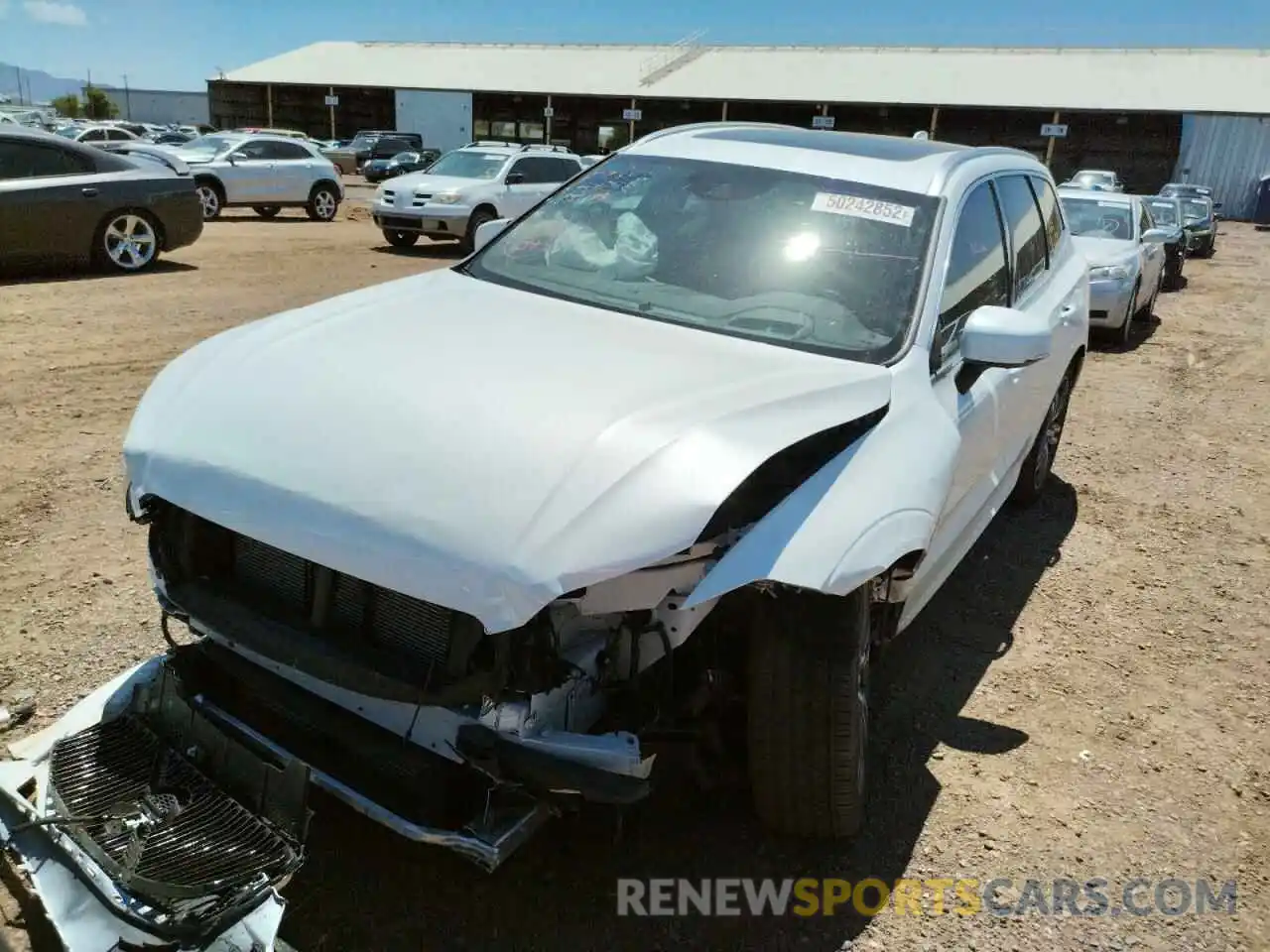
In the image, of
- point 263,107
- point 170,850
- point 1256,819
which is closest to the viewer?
point 170,850

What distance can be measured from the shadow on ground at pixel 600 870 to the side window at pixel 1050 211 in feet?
9.07

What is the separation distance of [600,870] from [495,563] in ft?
3.90

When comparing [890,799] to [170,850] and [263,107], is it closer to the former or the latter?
[170,850]

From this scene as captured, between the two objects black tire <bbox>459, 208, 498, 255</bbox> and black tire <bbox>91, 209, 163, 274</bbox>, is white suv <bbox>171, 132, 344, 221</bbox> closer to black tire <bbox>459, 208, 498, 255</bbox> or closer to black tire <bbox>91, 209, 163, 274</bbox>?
black tire <bbox>459, 208, 498, 255</bbox>

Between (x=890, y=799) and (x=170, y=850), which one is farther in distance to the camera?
(x=890, y=799)

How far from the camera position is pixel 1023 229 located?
444cm

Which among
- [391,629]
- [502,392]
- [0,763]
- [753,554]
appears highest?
[502,392]

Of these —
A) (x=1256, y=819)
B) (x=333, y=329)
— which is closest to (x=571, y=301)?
(x=333, y=329)

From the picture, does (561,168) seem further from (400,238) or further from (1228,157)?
(1228,157)

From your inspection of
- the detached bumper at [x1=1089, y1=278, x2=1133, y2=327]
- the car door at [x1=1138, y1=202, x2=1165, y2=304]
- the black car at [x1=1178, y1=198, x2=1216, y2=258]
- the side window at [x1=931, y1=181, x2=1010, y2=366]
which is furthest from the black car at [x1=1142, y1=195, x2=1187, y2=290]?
the side window at [x1=931, y1=181, x2=1010, y2=366]

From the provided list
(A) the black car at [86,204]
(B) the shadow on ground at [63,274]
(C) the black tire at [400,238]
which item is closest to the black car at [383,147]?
(C) the black tire at [400,238]

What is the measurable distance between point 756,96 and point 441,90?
55.9 ft

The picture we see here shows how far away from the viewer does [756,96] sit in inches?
1727

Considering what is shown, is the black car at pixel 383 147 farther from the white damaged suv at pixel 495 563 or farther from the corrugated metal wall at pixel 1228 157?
the white damaged suv at pixel 495 563
